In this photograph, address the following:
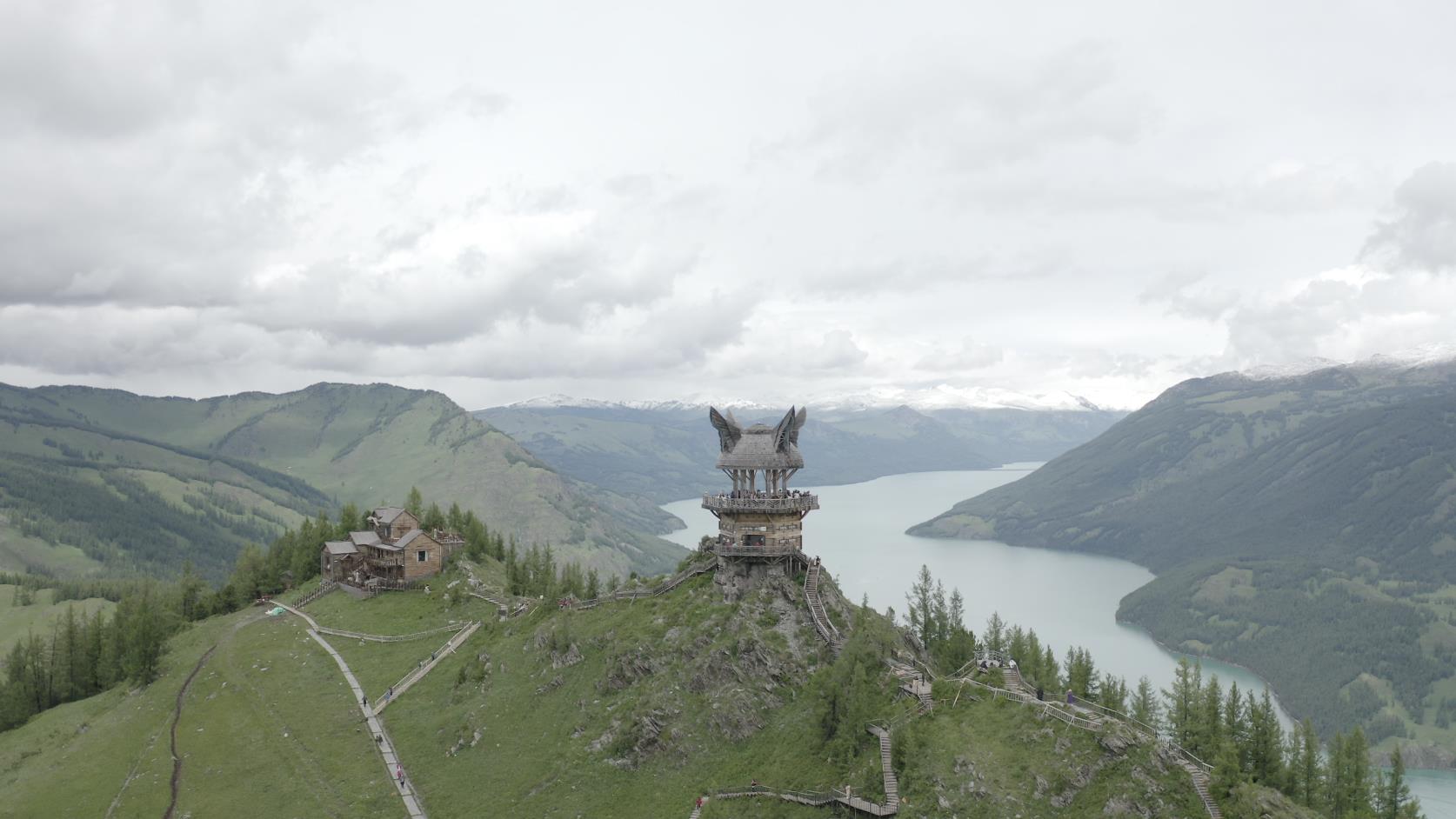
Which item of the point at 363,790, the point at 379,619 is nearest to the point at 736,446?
the point at 363,790

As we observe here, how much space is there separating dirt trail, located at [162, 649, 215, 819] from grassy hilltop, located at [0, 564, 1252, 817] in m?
0.68

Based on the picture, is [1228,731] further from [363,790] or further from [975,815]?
[363,790]

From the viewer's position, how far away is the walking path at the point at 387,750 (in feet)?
207

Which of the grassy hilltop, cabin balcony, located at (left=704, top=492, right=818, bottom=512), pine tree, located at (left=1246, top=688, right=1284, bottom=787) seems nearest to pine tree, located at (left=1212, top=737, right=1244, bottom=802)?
the grassy hilltop

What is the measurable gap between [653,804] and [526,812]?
9.66 m

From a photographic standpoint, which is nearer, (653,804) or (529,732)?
(653,804)

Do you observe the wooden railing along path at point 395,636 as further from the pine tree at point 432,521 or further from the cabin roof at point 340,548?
the pine tree at point 432,521

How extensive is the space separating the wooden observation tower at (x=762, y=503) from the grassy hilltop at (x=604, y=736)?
146 inches

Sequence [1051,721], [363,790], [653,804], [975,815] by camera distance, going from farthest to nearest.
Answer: [363,790]
[653,804]
[1051,721]
[975,815]

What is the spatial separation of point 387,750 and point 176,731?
86.3 ft

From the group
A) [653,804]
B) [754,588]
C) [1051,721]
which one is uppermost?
[754,588]

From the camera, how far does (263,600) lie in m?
122

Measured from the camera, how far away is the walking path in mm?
62969

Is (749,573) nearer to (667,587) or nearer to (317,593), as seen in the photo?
(667,587)
